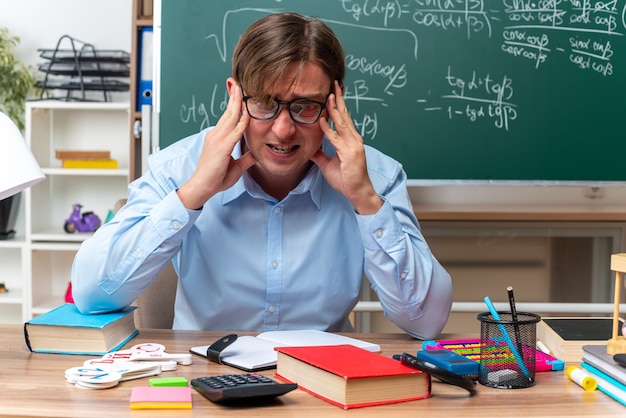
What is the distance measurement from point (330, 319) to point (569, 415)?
0.73 m

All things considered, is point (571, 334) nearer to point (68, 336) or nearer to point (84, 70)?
point (68, 336)

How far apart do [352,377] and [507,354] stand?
279mm

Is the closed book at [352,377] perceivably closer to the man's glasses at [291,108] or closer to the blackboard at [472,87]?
the man's glasses at [291,108]

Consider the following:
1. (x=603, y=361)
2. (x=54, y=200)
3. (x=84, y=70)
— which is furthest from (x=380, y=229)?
(x=54, y=200)

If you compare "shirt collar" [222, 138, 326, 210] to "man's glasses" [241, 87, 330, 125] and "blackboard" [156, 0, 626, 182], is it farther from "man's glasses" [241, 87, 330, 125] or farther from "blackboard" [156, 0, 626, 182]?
"blackboard" [156, 0, 626, 182]

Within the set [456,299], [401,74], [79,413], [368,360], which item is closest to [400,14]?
[401,74]

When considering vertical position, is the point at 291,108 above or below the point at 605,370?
above

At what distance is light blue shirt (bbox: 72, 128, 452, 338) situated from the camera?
1.55 m

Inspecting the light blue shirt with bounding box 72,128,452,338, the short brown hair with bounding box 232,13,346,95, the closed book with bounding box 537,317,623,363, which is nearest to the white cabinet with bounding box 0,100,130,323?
the light blue shirt with bounding box 72,128,452,338

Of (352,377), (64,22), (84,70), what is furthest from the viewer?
(64,22)

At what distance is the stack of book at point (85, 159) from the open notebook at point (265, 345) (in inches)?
98.6

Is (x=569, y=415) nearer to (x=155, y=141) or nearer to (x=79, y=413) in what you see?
(x=79, y=413)

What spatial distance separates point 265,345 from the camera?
53.5 inches

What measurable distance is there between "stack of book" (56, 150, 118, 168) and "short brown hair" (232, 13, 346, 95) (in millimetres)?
2279
